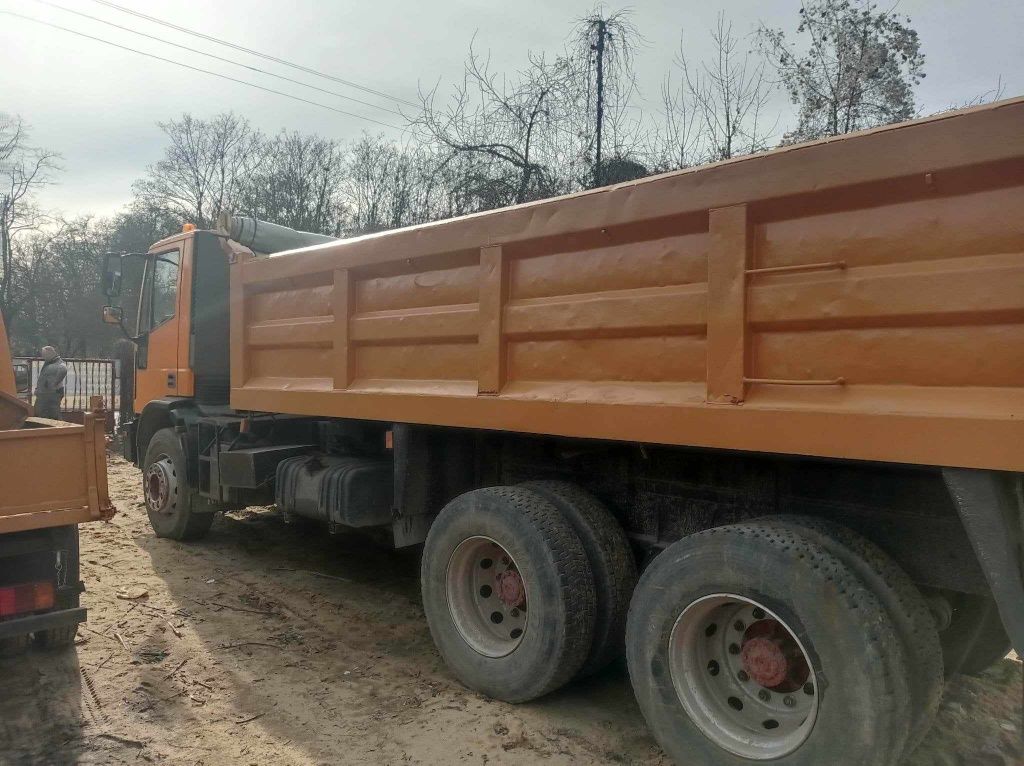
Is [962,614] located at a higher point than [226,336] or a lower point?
lower

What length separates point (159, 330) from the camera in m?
6.91

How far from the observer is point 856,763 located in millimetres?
2432

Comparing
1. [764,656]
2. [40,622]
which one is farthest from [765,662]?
[40,622]

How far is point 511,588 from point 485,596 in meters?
0.26

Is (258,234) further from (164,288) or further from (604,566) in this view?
(604,566)

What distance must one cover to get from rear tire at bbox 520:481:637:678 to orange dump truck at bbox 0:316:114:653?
2.29 meters

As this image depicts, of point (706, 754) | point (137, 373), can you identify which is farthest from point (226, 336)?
point (706, 754)

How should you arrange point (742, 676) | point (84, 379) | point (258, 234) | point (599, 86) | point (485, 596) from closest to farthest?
point (742, 676) → point (485, 596) → point (258, 234) → point (599, 86) → point (84, 379)

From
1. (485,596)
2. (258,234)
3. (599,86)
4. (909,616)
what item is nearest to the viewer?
(909,616)

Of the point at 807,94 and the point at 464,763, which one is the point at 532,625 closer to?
the point at 464,763

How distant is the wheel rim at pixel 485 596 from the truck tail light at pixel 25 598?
193 centimetres

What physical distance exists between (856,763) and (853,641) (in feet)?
1.28

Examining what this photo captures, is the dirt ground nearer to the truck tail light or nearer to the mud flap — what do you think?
the truck tail light

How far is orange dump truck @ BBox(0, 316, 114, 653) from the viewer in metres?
3.52
